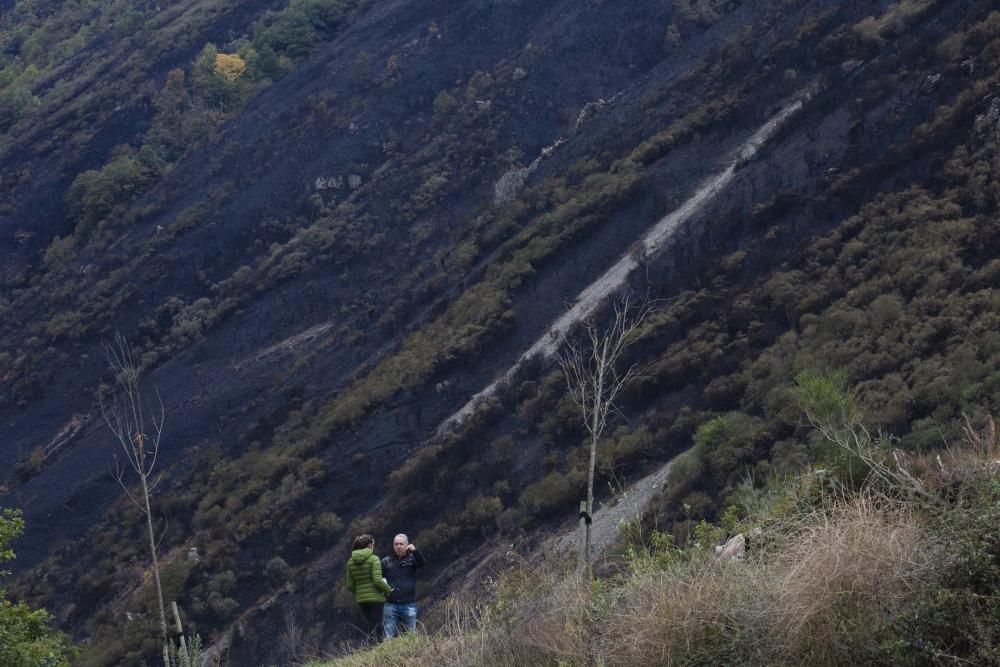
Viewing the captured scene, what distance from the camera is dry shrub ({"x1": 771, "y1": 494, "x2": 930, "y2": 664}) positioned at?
4773 millimetres

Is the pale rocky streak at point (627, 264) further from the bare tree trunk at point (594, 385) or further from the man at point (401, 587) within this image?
the man at point (401, 587)

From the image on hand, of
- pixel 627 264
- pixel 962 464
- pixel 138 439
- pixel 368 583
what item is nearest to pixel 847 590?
pixel 962 464

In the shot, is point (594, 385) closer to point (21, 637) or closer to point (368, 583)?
point (368, 583)

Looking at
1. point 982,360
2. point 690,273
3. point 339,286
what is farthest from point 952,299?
point 339,286

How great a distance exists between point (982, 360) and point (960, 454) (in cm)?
1325

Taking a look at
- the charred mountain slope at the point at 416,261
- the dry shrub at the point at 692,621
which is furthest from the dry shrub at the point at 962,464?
the charred mountain slope at the point at 416,261

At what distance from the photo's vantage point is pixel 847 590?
4828 millimetres

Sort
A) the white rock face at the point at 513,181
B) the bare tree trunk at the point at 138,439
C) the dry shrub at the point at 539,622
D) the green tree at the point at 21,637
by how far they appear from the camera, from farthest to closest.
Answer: the white rock face at the point at 513,181 < the green tree at the point at 21,637 < the bare tree trunk at the point at 138,439 < the dry shrub at the point at 539,622

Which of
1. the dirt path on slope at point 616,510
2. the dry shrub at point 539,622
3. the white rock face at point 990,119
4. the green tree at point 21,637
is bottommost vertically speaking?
the dirt path on slope at point 616,510

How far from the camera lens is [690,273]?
26.8 meters

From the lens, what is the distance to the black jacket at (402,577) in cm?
842

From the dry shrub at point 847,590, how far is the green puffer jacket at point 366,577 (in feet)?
13.5

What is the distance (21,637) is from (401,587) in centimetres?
395

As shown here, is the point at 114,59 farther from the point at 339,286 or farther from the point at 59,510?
the point at 59,510
